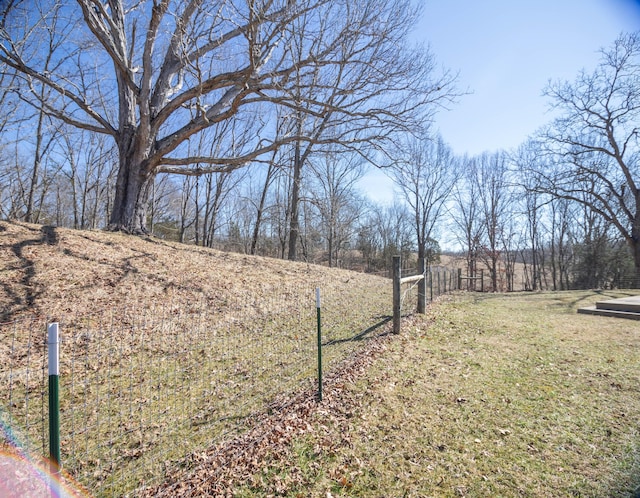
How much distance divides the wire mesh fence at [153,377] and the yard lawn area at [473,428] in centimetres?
88

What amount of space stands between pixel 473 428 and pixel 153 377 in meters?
4.18

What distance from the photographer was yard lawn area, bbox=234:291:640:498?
247cm

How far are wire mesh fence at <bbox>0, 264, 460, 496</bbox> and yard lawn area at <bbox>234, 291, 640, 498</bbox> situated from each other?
0.88 metres

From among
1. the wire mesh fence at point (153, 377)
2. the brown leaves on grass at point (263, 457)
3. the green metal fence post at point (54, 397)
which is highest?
the green metal fence post at point (54, 397)

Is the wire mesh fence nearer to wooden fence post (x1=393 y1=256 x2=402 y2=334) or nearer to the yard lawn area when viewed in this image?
wooden fence post (x1=393 y1=256 x2=402 y2=334)

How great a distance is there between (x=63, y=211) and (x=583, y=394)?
3705 centimetres

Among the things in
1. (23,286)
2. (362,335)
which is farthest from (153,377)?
(362,335)

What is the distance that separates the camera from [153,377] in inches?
169

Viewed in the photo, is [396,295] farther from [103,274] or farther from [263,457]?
[103,274]

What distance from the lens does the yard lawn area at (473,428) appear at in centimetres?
247

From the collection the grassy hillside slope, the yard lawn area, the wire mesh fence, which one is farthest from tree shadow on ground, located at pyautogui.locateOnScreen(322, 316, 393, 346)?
the grassy hillside slope

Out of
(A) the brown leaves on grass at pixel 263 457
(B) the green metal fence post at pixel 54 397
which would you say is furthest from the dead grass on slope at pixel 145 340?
(B) the green metal fence post at pixel 54 397

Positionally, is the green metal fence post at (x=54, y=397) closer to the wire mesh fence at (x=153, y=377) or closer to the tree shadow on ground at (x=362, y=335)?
the wire mesh fence at (x=153, y=377)

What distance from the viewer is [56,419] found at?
175 cm
